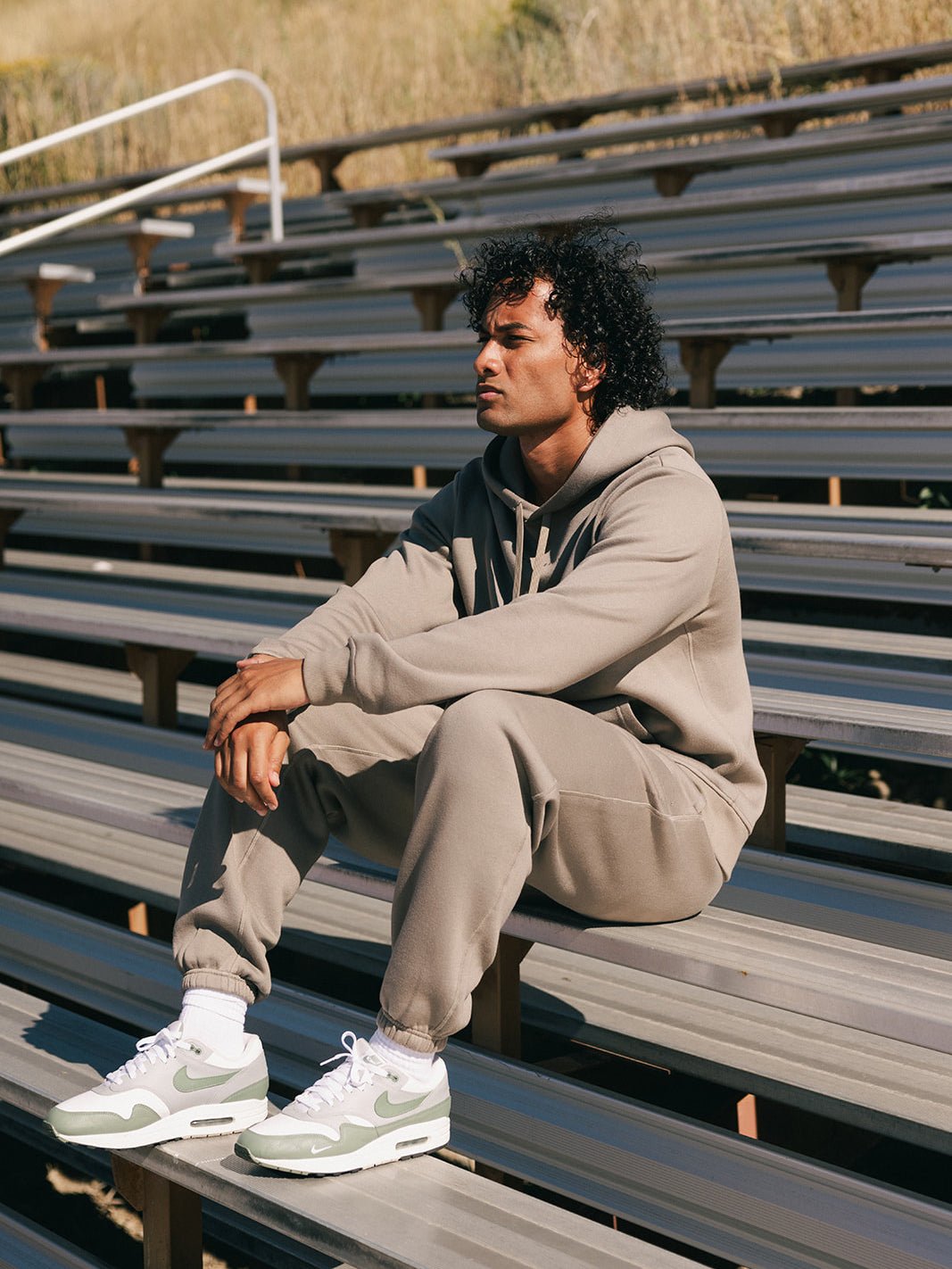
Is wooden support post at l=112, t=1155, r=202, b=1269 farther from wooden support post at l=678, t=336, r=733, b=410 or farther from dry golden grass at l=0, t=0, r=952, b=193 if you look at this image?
dry golden grass at l=0, t=0, r=952, b=193

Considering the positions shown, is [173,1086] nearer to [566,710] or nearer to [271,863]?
[271,863]

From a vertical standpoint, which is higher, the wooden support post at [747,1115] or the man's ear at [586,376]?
the man's ear at [586,376]

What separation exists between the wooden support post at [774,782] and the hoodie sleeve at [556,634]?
49 centimetres

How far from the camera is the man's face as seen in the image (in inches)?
74.4

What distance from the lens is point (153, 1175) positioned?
174cm

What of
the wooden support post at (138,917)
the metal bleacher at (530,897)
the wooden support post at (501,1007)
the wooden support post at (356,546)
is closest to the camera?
the metal bleacher at (530,897)

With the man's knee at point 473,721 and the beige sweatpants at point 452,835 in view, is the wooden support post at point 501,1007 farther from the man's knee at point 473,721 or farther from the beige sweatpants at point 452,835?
the man's knee at point 473,721

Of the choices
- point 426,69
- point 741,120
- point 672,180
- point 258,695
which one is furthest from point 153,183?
point 258,695

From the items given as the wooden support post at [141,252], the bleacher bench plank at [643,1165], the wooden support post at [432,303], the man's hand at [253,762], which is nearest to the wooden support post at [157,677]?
the bleacher bench plank at [643,1165]

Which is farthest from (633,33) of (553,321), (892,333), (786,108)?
(553,321)

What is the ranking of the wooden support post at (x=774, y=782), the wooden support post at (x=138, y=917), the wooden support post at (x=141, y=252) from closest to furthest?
the wooden support post at (x=774, y=782) → the wooden support post at (x=138, y=917) → the wooden support post at (x=141, y=252)

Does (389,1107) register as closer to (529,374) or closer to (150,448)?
(529,374)

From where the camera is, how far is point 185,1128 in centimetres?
162

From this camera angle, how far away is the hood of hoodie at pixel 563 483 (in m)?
1.84
